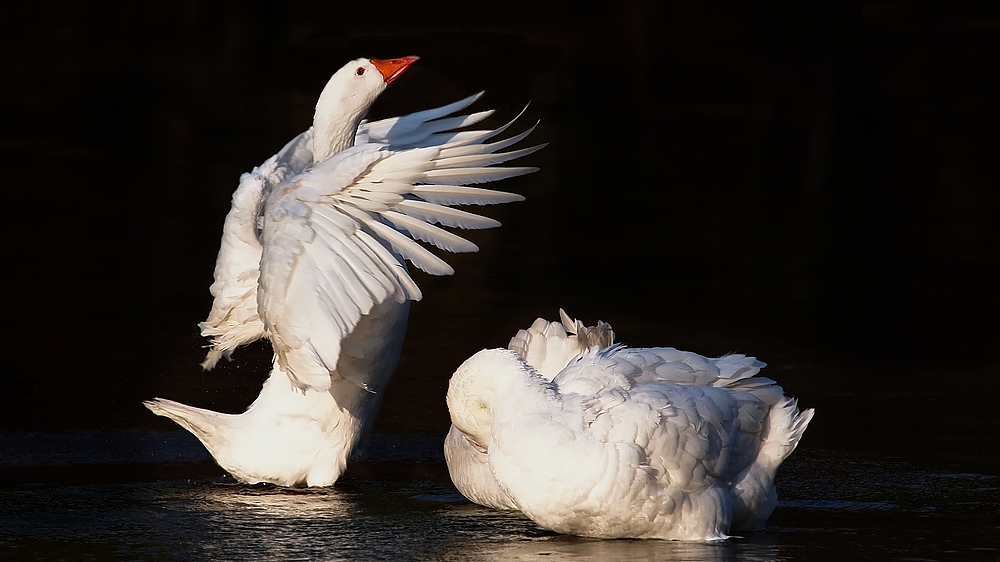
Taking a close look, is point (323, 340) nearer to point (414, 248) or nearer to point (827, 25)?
point (414, 248)

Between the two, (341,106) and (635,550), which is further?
(341,106)

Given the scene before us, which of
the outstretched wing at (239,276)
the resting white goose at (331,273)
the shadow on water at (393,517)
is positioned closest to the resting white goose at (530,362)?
the shadow on water at (393,517)

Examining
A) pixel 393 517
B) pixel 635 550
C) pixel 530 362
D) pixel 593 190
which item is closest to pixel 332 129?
pixel 530 362

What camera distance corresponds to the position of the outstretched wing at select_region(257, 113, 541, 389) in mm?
6125

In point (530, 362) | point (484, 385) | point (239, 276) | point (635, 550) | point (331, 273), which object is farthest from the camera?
point (239, 276)

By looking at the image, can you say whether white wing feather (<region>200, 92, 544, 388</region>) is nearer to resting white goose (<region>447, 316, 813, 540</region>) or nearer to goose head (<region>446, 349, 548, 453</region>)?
goose head (<region>446, 349, 548, 453</region>)

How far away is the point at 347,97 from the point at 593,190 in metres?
6.90

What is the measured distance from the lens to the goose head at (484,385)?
568 cm

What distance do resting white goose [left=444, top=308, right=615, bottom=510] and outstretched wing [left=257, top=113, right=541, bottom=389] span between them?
70 centimetres

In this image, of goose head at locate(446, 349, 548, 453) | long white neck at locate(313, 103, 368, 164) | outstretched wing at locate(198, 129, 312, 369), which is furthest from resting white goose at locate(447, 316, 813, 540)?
long white neck at locate(313, 103, 368, 164)

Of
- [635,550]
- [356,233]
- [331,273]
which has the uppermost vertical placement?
[356,233]

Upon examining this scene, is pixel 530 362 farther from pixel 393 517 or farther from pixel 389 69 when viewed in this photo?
pixel 389 69

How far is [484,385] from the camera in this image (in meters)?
5.74

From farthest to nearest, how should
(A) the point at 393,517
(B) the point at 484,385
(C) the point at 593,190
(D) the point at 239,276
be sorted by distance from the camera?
1. (C) the point at 593,190
2. (D) the point at 239,276
3. (A) the point at 393,517
4. (B) the point at 484,385
